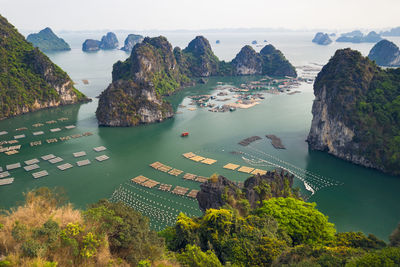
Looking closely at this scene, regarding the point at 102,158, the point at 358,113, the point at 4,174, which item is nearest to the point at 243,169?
the point at 358,113

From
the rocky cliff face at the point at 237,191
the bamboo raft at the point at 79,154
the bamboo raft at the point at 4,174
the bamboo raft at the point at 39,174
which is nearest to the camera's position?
the rocky cliff face at the point at 237,191

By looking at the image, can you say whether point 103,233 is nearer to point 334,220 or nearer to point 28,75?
point 334,220

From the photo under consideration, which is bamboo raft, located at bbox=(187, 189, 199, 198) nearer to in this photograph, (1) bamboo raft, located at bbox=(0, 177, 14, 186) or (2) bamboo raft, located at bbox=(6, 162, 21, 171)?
(1) bamboo raft, located at bbox=(0, 177, 14, 186)

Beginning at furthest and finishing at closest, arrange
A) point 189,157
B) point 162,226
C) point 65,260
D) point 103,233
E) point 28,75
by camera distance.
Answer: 1. point 28,75
2. point 189,157
3. point 162,226
4. point 103,233
5. point 65,260

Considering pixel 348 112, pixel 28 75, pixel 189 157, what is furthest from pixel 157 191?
pixel 28 75

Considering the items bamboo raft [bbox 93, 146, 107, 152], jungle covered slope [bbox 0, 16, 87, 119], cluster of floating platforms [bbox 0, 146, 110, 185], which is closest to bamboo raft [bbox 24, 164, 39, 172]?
cluster of floating platforms [bbox 0, 146, 110, 185]

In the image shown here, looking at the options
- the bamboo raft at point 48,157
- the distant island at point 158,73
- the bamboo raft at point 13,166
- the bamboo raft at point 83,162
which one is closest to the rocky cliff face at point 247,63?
the distant island at point 158,73

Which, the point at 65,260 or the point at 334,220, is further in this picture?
the point at 334,220

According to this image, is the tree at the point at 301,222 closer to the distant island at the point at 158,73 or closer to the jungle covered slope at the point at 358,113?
the jungle covered slope at the point at 358,113

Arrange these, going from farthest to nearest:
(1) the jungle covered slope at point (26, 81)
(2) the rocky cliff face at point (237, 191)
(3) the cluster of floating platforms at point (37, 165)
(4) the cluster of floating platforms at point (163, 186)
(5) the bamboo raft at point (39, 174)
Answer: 1. (1) the jungle covered slope at point (26, 81)
2. (5) the bamboo raft at point (39, 174)
3. (3) the cluster of floating platforms at point (37, 165)
4. (4) the cluster of floating platforms at point (163, 186)
5. (2) the rocky cliff face at point (237, 191)
